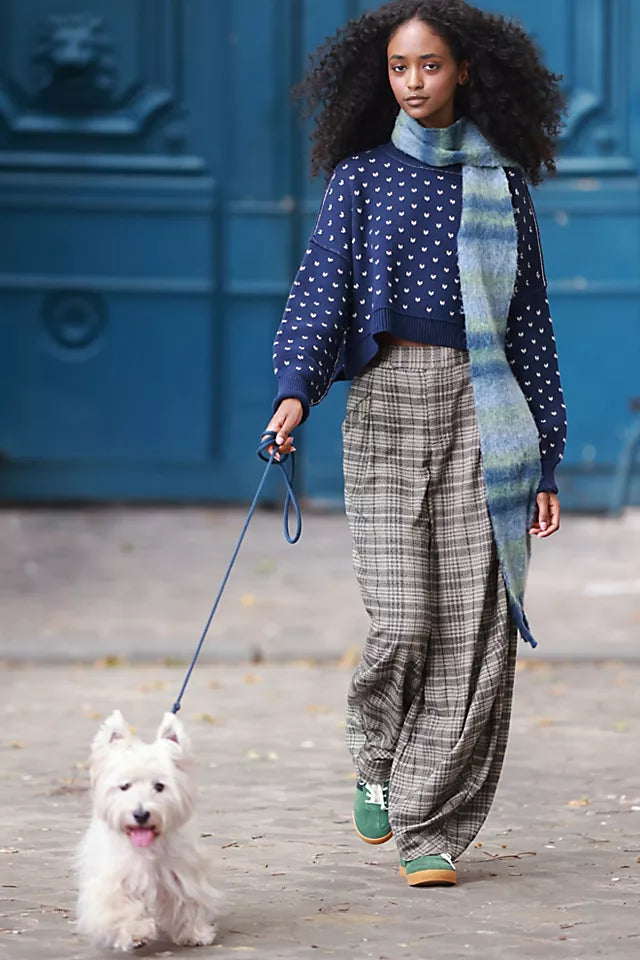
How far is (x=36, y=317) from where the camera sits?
398 inches

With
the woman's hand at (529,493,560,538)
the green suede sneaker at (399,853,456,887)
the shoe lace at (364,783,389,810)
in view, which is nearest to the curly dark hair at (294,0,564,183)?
the woman's hand at (529,493,560,538)

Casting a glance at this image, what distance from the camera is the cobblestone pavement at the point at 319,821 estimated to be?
13.2ft

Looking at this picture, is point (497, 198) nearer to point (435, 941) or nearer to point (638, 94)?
point (435, 941)

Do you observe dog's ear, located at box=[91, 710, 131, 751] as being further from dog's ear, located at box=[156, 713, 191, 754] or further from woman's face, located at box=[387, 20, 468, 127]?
woman's face, located at box=[387, 20, 468, 127]

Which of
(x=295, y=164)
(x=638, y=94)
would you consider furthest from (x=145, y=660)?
(x=638, y=94)

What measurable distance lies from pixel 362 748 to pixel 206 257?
590 cm

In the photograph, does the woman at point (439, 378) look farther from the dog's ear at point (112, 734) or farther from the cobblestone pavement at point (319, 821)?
the dog's ear at point (112, 734)

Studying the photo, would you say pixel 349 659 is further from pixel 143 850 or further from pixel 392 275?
pixel 143 850

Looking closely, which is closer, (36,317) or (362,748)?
(362,748)

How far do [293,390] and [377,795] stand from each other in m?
0.97

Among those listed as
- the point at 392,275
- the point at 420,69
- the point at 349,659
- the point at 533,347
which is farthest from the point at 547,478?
the point at 349,659

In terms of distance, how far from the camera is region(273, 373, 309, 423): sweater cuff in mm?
4242

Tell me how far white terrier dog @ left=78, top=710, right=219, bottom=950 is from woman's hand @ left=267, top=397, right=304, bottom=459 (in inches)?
25.7

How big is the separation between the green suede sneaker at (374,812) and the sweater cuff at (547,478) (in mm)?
762
